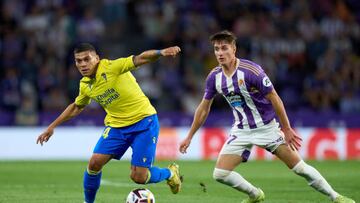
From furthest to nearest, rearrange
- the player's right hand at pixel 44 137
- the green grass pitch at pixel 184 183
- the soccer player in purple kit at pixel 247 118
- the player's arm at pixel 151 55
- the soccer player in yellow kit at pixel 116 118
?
the green grass pitch at pixel 184 183, the player's right hand at pixel 44 137, the soccer player in yellow kit at pixel 116 118, the soccer player in purple kit at pixel 247 118, the player's arm at pixel 151 55

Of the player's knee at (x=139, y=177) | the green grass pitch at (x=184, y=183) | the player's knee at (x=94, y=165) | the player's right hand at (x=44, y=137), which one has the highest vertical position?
the player's right hand at (x=44, y=137)

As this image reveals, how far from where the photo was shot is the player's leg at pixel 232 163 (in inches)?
382

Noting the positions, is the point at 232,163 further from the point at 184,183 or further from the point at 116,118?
the point at 184,183

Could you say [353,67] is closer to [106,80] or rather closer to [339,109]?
[339,109]

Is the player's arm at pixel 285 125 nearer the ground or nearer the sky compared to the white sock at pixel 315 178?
nearer the sky

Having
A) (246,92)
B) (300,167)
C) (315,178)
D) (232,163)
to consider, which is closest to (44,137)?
(232,163)

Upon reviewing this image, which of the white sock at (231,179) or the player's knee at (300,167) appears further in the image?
the white sock at (231,179)

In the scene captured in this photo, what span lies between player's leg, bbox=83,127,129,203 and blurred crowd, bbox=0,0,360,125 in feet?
34.2

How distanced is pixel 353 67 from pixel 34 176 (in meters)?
9.83

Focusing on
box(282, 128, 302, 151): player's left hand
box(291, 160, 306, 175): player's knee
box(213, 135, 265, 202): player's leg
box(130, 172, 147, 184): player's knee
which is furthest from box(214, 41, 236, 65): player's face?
box(130, 172, 147, 184): player's knee

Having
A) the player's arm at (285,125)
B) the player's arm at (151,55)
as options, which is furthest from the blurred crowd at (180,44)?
the player's arm at (285,125)

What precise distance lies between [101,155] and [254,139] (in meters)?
1.73

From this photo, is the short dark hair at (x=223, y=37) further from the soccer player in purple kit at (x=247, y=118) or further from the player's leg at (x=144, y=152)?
the player's leg at (x=144, y=152)

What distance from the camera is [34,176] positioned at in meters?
15.1
